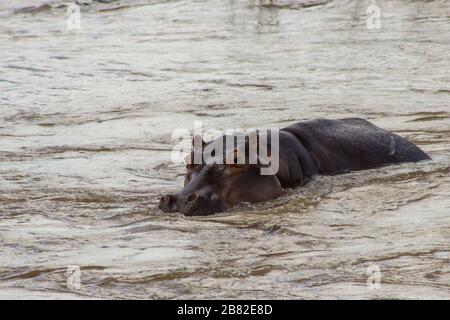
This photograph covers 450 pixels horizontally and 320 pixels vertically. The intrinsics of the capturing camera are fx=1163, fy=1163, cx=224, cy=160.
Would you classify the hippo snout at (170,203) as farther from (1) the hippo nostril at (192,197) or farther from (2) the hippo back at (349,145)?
(2) the hippo back at (349,145)

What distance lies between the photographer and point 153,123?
1108cm

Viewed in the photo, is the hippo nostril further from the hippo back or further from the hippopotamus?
the hippo back

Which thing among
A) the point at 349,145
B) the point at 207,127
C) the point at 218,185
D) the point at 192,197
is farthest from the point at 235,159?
the point at 207,127

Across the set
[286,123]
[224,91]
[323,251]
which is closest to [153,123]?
[286,123]

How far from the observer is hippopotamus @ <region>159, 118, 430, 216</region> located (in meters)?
6.80

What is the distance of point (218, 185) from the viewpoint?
6.85 metres

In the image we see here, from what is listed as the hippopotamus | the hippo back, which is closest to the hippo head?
the hippopotamus

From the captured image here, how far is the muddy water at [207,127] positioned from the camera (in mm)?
5680

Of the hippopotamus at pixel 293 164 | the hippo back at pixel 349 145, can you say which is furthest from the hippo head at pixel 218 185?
the hippo back at pixel 349 145

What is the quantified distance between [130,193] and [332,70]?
6.92 metres

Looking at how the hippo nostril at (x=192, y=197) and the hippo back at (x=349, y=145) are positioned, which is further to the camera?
the hippo back at (x=349, y=145)

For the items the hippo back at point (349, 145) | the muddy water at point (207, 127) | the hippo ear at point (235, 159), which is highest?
the hippo ear at point (235, 159)

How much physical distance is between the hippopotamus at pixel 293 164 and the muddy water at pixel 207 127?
10 centimetres

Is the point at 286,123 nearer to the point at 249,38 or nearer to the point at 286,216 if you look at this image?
the point at 286,216
